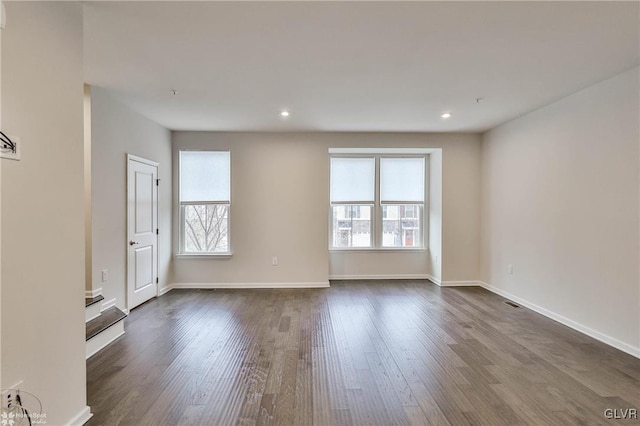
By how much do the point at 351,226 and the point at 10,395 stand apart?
473cm

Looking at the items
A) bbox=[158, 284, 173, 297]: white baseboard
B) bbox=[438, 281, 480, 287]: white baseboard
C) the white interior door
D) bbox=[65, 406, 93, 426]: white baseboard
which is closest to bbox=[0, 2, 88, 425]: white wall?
bbox=[65, 406, 93, 426]: white baseboard

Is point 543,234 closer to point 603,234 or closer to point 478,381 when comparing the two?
point 603,234

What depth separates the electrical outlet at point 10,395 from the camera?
4.63 feet

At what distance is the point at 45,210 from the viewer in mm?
1621

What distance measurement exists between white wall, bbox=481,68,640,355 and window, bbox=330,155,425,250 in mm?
Result: 1424

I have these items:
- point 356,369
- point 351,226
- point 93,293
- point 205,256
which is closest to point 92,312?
point 93,293

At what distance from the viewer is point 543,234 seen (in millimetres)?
3842

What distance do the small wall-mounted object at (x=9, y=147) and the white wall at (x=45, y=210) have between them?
34 millimetres

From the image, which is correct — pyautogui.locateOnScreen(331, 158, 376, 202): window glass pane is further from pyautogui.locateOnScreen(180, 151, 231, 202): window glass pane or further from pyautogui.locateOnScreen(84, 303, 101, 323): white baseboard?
pyautogui.locateOnScreen(84, 303, 101, 323): white baseboard

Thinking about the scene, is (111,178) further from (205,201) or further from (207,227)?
(207,227)

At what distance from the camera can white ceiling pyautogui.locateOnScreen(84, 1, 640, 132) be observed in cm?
199

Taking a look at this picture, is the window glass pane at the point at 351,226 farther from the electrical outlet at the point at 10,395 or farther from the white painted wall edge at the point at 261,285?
the electrical outlet at the point at 10,395

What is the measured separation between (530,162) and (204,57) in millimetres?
4098

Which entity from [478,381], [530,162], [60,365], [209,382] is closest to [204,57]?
[60,365]
